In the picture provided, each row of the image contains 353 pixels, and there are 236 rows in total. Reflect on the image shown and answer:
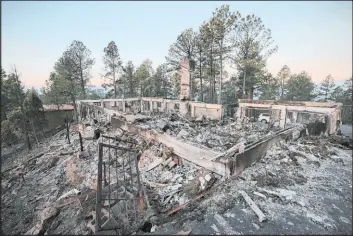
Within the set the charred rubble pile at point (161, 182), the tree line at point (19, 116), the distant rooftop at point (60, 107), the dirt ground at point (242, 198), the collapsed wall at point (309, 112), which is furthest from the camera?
the distant rooftop at point (60, 107)

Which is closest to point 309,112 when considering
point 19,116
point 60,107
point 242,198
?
point 242,198

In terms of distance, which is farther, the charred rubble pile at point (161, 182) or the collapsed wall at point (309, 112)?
the collapsed wall at point (309, 112)

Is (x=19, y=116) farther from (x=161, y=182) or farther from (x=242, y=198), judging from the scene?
(x=242, y=198)

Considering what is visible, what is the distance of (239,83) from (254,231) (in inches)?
908

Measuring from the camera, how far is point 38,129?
23.1m

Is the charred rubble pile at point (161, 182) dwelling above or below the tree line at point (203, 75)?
below

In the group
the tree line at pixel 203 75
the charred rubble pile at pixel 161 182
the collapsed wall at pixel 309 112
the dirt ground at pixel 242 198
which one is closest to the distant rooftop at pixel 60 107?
the tree line at pixel 203 75

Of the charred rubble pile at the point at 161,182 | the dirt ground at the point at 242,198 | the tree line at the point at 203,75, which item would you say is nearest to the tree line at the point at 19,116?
the tree line at the point at 203,75

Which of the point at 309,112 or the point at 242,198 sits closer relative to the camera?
the point at 242,198

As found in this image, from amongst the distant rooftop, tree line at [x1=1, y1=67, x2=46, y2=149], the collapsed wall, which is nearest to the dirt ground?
the collapsed wall

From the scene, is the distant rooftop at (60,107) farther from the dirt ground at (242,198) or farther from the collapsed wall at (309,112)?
the collapsed wall at (309,112)

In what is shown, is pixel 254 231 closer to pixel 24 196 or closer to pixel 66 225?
pixel 66 225

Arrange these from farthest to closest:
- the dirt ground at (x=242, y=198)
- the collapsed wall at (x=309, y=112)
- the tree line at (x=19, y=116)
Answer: the tree line at (x=19, y=116) < the collapsed wall at (x=309, y=112) < the dirt ground at (x=242, y=198)

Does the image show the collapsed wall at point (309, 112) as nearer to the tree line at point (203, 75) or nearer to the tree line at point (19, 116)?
the tree line at point (203, 75)
